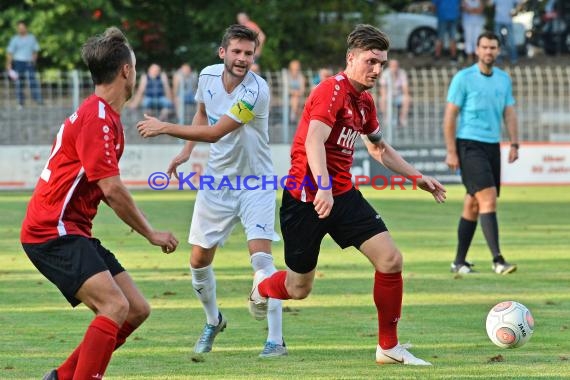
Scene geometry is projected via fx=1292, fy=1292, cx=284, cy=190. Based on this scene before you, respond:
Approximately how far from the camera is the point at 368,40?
7.60 m

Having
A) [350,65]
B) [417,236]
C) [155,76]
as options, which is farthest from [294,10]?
[350,65]

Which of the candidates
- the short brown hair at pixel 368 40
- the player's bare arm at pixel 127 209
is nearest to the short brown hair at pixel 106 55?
the player's bare arm at pixel 127 209

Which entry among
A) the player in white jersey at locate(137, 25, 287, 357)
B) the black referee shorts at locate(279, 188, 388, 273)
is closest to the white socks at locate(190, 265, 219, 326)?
the player in white jersey at locate(137, 25, 287, 357)

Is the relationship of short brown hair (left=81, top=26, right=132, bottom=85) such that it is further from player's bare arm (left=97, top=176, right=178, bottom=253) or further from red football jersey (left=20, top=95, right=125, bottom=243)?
player's bare arm (left=97, top=176, right=178, bottom=253)

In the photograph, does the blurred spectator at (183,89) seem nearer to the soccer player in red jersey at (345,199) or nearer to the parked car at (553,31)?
the parked car at (553,31)

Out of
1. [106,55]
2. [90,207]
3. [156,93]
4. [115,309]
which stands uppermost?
[106,55]

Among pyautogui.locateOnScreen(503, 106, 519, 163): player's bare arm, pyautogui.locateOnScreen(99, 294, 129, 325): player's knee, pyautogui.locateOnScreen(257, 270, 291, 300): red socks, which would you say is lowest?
pyautogui.locateOnScreen(257, 270, 291, 300): red socks

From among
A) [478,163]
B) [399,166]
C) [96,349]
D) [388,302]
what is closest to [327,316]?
[399,166]

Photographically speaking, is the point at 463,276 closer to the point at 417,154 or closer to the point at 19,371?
the point at 19,371

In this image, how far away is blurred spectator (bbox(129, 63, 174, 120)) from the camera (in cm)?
2492

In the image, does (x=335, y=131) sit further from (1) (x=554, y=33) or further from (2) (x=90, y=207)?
(1) (x=554, y=33)

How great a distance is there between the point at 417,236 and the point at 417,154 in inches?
362

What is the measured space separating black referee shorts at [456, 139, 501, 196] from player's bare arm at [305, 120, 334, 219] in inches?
197

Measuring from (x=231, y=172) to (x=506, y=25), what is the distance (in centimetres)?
2591
